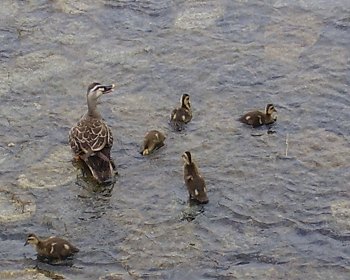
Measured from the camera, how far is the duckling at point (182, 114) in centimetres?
940

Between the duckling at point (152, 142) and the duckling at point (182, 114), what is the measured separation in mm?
355

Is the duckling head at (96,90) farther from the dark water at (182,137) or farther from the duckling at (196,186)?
the duckling at (196,186)

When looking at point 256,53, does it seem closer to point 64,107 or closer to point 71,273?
point 64,107

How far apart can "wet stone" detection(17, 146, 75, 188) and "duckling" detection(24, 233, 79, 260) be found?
3.62 ft

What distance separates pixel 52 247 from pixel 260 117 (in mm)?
2808

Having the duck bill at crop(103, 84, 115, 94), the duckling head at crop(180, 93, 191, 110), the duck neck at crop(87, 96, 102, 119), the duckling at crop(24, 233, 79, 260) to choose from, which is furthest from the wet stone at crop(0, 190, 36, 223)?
the duckling head at crop(180, 93, 191, 110)

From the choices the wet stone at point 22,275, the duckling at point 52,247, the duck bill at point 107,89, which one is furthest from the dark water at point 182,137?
the duck bill at point 107,89

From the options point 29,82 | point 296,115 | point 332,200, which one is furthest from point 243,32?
point 332,200

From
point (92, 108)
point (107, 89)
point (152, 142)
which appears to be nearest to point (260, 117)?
point (152, 142)

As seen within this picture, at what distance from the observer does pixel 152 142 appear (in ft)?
29.5

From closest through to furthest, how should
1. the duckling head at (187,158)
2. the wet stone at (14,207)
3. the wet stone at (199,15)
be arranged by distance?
the wet stone at (14,207) → the duckling head at (187,158) → the wet stone at (199,15)

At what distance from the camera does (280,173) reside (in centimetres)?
870

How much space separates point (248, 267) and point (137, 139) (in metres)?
2.32

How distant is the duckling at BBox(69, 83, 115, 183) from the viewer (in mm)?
8719
